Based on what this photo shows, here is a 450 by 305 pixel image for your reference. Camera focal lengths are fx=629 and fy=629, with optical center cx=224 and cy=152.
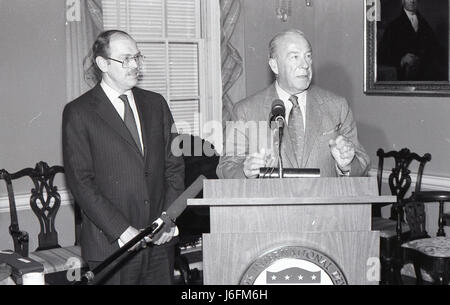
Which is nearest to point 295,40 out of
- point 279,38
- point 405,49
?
point 279,38

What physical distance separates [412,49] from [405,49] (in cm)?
7

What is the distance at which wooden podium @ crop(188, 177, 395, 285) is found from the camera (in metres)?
1.84

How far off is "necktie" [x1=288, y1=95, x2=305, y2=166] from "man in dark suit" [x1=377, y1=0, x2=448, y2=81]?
9.47 ft

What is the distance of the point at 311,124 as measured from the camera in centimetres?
278

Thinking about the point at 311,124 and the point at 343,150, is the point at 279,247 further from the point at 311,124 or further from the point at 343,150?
the point at 311,124

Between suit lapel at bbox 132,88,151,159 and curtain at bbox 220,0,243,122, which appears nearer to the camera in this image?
suit lapel at bbox 132,88,151,159

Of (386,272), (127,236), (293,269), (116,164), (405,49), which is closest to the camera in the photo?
(293,269)

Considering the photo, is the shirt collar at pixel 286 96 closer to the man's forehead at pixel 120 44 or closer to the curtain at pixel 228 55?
the man's forehead at pixel 120 44

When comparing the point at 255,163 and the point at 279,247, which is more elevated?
the point at 255,163

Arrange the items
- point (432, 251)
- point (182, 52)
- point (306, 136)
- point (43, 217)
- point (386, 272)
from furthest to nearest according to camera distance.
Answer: point (182, 52), point (386, 272), point (43, 217), point (432, 251), point (306, 136)

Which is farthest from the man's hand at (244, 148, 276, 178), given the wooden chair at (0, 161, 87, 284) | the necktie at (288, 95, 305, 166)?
the wooden chair at (0, 161, 87, 284)

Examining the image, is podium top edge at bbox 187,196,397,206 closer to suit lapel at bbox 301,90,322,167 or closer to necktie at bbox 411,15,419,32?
suit lapel at bbox 301,90,322,167

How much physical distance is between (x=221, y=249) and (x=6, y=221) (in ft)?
11.0
